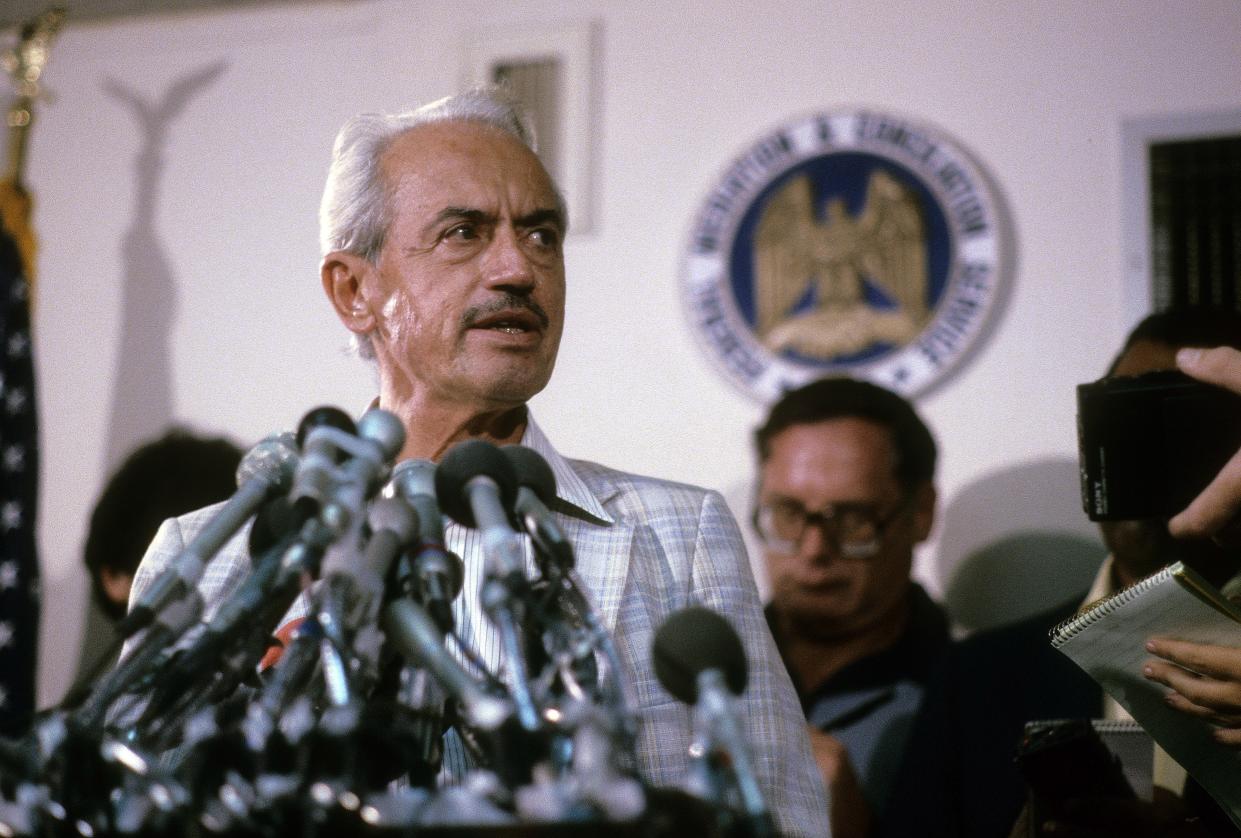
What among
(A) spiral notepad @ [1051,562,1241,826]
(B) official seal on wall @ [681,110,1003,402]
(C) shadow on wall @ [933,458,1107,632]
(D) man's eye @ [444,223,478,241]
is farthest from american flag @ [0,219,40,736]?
(A) spiral notepad @ [1051,562,1241,826]

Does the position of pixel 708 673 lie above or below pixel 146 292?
below

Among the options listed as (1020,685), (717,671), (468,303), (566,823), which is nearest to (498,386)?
(468,303)

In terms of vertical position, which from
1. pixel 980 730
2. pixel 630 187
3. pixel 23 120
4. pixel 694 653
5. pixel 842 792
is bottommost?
pixel 842 792

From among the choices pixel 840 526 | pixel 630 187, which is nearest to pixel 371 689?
pixel 840 526

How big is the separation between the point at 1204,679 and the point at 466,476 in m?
0.79

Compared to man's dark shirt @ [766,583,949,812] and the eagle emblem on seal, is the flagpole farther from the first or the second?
man's dark shirt @ [766,583,949,812]

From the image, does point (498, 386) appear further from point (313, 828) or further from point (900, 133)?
point (900, 133)

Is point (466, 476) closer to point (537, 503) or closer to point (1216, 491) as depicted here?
point (537, 503)

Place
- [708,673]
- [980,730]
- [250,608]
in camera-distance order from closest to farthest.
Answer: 1. [708,673]
2. [250,608]
3. [980,730]

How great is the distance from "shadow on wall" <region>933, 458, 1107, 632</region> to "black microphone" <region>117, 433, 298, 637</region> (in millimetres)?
2065

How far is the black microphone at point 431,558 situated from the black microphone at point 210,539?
3.8 inches

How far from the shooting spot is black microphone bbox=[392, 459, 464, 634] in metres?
0.95

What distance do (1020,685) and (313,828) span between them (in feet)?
5.15

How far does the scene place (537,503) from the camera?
1.01 metres
